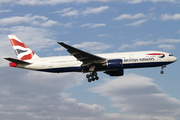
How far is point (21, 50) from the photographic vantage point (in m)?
47.3

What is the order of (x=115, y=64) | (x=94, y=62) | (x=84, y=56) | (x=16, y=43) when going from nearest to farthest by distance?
(x=84, y=56) < (x=115, y=64) < (x=94, y=62) < (x=16, y=43)

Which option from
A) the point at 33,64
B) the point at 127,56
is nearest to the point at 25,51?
the point at 33,64

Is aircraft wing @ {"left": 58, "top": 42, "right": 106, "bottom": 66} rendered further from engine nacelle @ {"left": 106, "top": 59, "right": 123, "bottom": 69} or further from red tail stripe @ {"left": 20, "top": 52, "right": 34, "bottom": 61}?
red tail stripe @ {"left": 20, "top": 52, "right": 34, "bottom": 61}

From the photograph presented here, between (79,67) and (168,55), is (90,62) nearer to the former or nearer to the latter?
(79,67)

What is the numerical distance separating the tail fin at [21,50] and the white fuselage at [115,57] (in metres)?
2.14

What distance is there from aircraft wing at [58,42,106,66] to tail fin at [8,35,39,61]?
9.30 metres

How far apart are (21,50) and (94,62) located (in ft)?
43.8

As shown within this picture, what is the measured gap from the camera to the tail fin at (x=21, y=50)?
46500 millimetres

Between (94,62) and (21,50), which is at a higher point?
(21,50)

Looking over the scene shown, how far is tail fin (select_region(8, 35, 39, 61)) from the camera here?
4650 centimetres

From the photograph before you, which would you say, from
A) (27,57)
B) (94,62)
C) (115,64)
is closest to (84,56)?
(94,62)

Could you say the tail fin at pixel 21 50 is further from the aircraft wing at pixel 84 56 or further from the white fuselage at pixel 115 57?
the aircraft wing at pixel 84 56

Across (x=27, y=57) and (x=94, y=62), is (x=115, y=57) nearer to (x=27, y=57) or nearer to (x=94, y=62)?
(x=94, y=62)

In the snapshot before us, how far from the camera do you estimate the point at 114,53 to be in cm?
4303
